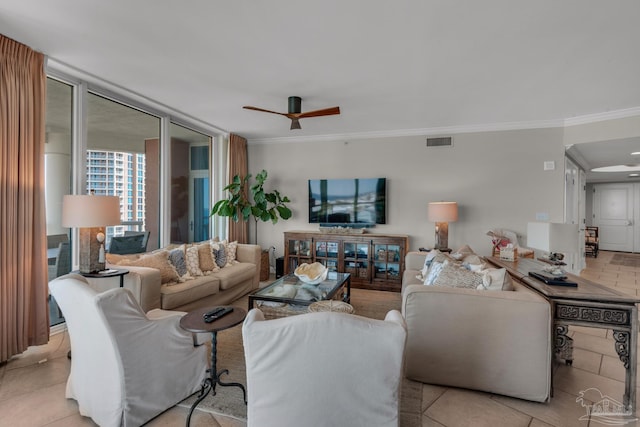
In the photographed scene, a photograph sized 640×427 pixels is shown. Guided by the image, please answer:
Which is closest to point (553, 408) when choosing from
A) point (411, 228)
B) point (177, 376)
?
point (177, 376)

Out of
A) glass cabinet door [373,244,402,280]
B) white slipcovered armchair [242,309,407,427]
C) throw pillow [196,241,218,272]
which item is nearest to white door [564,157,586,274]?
glass cabinet door [373,244,402,280]

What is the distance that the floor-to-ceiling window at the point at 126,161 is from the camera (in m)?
3.43

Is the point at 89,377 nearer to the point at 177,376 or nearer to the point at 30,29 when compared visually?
the point at 177,376

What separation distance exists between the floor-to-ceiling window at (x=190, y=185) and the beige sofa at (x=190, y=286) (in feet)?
3.75

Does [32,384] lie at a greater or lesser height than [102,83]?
lesser

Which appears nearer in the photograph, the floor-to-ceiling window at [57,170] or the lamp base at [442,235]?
the floor-to-ceiling window at [57,170]

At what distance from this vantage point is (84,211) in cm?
268

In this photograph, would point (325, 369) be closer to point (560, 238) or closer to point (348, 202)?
point (560, 238)

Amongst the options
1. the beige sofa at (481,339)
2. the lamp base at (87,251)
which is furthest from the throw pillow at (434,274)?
the lamp base at (87,251)

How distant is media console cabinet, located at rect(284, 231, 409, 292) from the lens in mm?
4809

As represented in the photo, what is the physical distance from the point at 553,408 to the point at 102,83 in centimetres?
488

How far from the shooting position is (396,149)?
204 inches

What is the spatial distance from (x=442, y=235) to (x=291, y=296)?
2.74 meters

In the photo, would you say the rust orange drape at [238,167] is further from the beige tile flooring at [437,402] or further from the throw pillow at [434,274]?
the throw pillow at [434,274]
